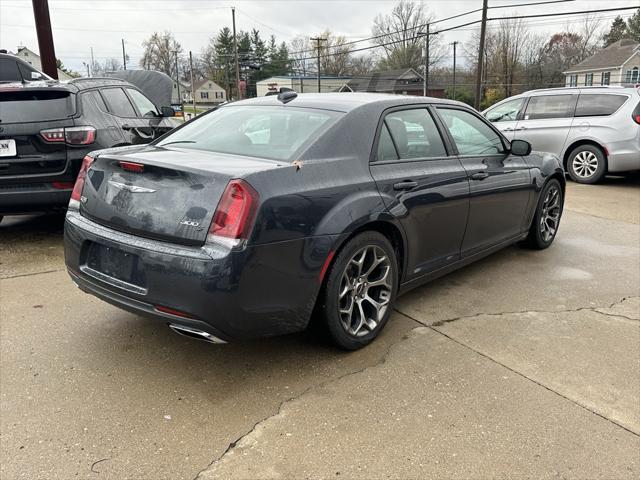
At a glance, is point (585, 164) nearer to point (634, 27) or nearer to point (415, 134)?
point (415, 134)

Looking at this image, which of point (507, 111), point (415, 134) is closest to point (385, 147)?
point (415, 134)

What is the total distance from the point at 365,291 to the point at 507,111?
8.84 m

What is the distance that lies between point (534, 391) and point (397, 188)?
141 centimetres

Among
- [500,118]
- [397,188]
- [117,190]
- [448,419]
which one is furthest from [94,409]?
[500,118]

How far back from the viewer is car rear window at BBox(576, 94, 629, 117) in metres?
9.29

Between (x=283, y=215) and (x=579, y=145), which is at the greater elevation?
(x=283, y=215)

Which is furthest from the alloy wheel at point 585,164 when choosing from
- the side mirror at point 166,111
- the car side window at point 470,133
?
the side mirror at point 166,111

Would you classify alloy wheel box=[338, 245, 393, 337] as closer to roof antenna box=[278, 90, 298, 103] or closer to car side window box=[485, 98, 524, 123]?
roof antenna box=[278, 90, 298, 103]

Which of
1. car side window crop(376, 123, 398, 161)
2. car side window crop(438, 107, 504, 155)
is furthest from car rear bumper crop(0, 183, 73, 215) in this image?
car side window crop(438, 107, 504, 155)

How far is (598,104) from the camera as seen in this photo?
9539 mm

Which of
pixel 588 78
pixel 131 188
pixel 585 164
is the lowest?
pixel 585 164

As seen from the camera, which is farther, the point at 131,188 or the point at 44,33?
the point at 44,33

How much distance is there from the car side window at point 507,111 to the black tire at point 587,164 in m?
1.40

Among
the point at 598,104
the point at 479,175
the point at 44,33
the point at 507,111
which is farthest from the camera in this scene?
the point at 507,111
